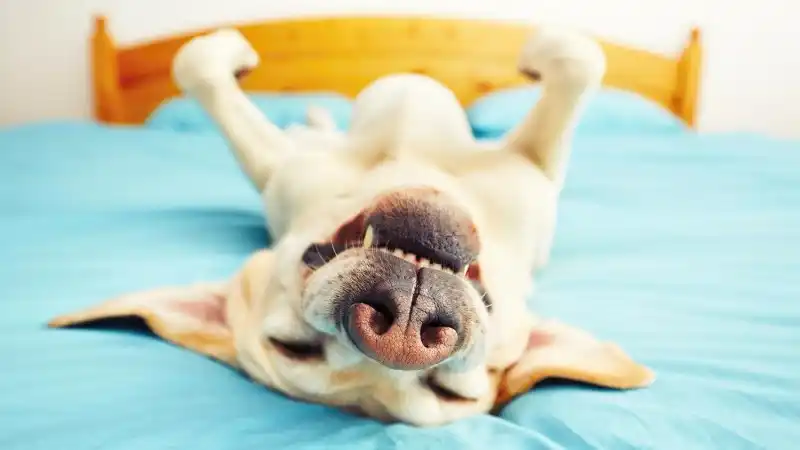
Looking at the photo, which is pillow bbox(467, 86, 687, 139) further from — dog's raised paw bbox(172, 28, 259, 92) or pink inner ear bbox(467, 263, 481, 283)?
pink inner ear bbox(467, 263, 481, 283)

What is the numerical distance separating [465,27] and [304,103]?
79 centimetres

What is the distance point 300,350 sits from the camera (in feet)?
2.37

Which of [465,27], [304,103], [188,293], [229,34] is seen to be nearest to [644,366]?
[188,293]

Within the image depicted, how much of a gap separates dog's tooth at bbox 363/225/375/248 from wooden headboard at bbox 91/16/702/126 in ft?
7.57

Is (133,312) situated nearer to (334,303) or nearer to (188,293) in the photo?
(188,293)

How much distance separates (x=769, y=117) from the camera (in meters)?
3.18

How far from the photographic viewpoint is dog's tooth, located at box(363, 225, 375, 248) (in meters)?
0.68

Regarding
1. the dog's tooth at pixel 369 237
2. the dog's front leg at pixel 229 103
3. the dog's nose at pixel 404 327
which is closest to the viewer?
the dog's nose at pixel 404 327

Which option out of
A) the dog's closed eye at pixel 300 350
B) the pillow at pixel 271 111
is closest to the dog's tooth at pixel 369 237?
the dog's closed eye at pixel 300 350

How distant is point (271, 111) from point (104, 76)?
0.83 metres

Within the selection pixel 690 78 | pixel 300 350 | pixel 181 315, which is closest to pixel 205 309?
pixel 181 315

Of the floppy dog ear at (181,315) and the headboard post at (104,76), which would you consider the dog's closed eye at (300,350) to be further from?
the headboard post at (104,76)

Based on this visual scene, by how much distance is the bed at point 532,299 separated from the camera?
661 mm

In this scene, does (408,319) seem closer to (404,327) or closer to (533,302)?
(404,327)
